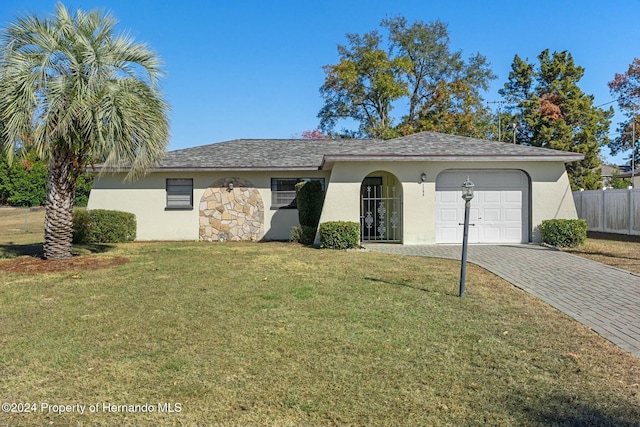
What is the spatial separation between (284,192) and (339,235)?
4565 millimetres

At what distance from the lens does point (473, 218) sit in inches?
559

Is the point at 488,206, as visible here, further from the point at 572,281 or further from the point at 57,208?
the point at 57,208

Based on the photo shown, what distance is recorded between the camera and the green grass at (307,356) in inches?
129

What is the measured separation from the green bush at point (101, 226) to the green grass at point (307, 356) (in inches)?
285

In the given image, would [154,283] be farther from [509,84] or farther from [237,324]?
[509,84]

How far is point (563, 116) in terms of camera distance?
27.5 m

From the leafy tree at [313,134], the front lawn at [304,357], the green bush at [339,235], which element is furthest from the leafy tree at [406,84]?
the front lawn at [304,357]

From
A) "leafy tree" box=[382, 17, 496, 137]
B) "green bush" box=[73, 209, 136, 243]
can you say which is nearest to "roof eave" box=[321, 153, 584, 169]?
"green bush" box=[73, 209, 136, 243]

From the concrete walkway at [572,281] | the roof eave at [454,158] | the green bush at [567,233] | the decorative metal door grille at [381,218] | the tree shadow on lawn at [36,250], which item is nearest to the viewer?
the concrete walkway at [572,281]

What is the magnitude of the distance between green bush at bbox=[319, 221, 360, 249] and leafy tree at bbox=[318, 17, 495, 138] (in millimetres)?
18785

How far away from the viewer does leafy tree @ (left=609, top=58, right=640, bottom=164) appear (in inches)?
1420

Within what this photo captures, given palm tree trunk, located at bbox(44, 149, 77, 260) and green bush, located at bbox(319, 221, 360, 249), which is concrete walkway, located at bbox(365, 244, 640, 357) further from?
palm tree trunk, located at bbox(44, 149, 77, 260)

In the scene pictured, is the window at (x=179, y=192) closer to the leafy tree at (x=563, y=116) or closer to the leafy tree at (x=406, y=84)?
the leafy tree at (x=406, y=84)

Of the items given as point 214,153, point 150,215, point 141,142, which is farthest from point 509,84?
point 141,142
